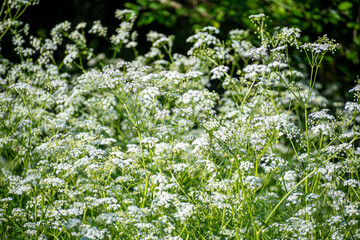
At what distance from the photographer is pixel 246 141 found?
2812 millimetres

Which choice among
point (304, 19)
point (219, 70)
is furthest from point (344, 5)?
point (219, 70)

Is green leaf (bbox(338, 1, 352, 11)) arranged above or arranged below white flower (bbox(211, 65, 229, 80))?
above

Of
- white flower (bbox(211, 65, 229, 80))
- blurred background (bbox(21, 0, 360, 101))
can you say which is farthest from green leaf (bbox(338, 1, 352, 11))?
white flower (bbox(211, 65, 229, 80))

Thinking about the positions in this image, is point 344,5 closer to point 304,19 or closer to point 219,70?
point 304,19

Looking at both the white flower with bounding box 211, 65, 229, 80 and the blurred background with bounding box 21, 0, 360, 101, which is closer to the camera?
the white flower with bounding box 211, 65, 229, 80

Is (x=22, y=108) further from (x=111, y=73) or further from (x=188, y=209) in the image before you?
(x=188, y=209)

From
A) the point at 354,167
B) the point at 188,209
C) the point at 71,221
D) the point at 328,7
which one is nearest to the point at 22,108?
the point at 71,221

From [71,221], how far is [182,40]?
6.33m

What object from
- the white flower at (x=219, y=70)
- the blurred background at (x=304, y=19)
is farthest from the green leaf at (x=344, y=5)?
the white flower at (x=219, y=70)

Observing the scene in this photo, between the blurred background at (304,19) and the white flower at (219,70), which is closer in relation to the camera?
the white flower at (219,70)

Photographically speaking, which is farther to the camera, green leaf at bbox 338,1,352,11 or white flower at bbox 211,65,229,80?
green leaf at bbox 338,1,352,11

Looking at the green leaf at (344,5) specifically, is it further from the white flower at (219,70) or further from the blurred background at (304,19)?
the white flower at (219,70)

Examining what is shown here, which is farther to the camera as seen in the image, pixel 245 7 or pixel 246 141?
pixel 245 7

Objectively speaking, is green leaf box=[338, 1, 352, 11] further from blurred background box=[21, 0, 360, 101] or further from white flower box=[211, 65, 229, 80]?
white flower box=[211, 65, 229, 80]
